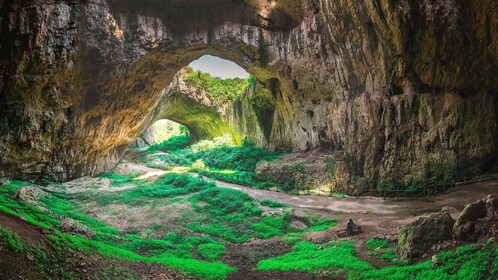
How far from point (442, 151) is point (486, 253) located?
1089cm

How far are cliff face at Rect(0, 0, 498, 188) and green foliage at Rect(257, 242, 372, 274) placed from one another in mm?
8491

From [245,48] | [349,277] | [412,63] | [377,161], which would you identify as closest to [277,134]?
[245,48]

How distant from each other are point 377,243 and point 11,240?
10267mm

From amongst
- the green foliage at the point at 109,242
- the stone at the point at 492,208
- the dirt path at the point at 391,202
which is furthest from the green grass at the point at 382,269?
the dirt path at the point at 391,202

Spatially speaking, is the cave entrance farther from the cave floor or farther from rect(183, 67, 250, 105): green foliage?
the cave floor

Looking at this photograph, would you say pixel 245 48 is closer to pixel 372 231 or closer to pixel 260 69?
pixel 260 69

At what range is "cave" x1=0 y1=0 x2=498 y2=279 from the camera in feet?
33.5

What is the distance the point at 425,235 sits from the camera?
923 cm

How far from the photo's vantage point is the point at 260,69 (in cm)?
2742

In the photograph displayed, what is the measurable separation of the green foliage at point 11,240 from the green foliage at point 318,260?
21.9 ft

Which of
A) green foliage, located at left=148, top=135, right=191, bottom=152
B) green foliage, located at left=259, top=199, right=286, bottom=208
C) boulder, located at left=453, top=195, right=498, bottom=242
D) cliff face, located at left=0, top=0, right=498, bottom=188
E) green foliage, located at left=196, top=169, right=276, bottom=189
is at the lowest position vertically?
green foliage, located at left=259, top=199, right=286, bottom=208

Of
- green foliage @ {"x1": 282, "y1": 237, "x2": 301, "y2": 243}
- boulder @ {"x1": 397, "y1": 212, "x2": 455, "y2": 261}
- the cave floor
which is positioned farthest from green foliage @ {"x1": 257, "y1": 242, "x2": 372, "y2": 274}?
boulder @ {"x1": 397, "y1": 212, "x2": 455, "y2": 261}

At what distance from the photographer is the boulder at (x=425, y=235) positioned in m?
9.05

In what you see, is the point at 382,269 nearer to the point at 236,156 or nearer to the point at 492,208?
the point at 492,208
